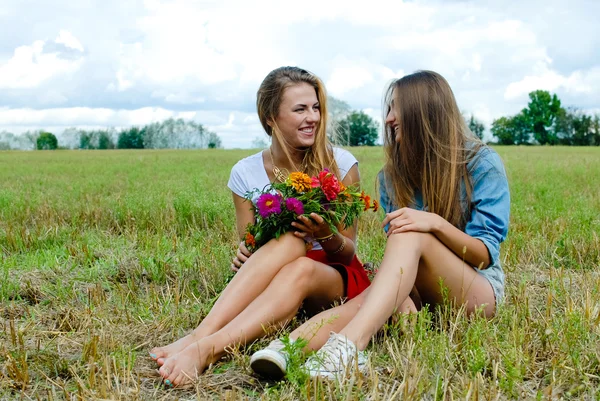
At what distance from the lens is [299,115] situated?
13.4ft

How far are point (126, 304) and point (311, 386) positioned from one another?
166 cm

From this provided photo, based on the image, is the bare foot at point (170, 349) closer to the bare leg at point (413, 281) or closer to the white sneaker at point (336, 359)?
the white sneaker at point (336, 359)

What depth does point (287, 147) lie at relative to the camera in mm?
4188

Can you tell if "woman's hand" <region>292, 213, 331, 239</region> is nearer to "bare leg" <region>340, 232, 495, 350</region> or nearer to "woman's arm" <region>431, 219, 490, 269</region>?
"bare leg" <region>340, 232, 495, 350</region>

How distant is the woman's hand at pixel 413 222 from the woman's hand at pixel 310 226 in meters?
0.37

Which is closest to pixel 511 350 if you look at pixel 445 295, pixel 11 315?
pixel 445 295

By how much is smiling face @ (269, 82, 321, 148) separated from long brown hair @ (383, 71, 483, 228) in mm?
744

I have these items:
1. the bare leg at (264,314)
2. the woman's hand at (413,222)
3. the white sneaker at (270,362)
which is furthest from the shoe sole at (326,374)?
the woman's hand at (413,222)

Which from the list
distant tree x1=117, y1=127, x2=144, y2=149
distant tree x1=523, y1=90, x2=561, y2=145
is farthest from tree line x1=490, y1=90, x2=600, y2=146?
distant tree x1=117, y1=127, x2=144, y2=149

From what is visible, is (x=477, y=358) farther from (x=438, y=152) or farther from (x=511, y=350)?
(x=438, y=152)

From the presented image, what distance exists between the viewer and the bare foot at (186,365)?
2.75 metres

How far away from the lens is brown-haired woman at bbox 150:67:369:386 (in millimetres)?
2943

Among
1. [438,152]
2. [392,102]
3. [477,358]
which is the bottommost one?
[477,358]

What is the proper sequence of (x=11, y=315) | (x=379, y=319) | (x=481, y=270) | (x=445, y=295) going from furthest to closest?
(x=11, y=315), (x=481, y=270), (x=445, y=295), (x=379, y=319)
